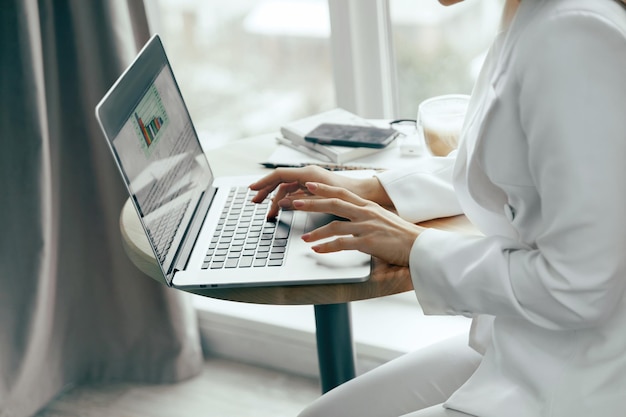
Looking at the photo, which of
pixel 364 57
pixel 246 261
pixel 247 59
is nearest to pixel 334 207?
pixel 246 261

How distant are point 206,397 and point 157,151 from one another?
1150mm

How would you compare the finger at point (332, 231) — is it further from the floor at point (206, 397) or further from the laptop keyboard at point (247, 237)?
the floor at point (206, 397)

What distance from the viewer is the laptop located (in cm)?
106

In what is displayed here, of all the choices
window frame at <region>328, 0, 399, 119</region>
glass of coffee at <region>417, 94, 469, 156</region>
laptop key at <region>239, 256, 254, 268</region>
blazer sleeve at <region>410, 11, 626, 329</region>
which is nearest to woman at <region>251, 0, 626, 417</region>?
blazer sleeve at <region>410, 11, 626, 329</region>

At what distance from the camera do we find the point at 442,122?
1.38m

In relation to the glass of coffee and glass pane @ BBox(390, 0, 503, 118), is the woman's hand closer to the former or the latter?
the glass of coffee

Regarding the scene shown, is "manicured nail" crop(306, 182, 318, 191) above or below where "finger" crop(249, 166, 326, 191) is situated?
above

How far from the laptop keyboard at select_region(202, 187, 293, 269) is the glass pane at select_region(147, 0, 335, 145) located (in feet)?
2.84

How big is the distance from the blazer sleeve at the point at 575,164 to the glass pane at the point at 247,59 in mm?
1261

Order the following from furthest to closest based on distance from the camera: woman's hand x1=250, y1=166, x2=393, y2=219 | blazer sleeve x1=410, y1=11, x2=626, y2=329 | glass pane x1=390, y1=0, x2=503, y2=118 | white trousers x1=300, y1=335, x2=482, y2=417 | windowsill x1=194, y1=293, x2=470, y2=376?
windowsill x1=194, y1=293, x2=470, y2=376
glass pane x1=390, y1=0, x2=503, y2=118
woman's hand x1=250, y1=166, x2=393, y2=219
white trousers x1=300, y1=335, x2=482, y2=417
blazer sleeve x1=410, y1=11, x2=626, y2=329

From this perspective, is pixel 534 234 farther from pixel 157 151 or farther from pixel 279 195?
pixel 157 151

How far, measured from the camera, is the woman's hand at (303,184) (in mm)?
1271

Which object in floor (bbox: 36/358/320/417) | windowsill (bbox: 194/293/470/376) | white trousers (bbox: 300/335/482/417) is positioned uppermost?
Answer: white trousers (bbox: 300/335/482/417)

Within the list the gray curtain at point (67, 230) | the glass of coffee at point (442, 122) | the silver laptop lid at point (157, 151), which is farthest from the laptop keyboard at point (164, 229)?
the gray curtain at point (67, 230)
